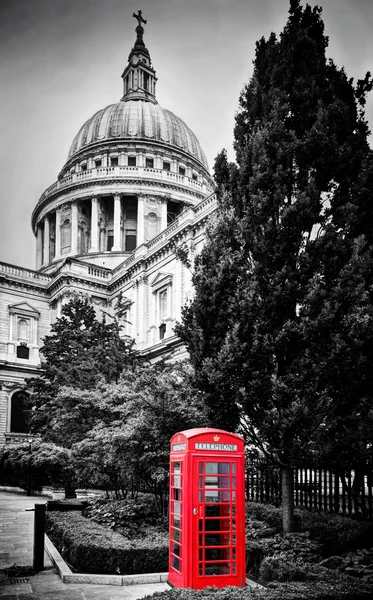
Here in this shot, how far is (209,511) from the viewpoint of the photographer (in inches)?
310

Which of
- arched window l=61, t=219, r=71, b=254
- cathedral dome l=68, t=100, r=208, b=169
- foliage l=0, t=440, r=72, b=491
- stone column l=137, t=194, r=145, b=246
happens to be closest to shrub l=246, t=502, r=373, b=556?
foliage l=0, t=440, r=72, b=491

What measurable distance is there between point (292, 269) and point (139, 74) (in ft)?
249

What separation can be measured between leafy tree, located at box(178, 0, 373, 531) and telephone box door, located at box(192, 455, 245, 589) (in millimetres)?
2585

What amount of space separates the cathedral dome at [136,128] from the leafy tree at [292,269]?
5699 centimetres

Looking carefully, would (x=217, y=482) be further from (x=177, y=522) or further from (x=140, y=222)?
(x=140, y=222)

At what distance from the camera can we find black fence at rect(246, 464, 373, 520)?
1130 centimetres

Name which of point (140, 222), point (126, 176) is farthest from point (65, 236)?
point (126, 176)

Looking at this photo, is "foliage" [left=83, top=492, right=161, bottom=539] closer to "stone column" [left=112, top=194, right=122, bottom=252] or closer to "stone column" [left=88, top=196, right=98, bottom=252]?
"stone column" [left=112, top=194, right=122, bottom=252]

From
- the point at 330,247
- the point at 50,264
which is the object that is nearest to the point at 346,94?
the point at 330,247

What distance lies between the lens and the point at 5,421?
4456 centimetres

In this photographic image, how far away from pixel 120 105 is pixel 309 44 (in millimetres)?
63422

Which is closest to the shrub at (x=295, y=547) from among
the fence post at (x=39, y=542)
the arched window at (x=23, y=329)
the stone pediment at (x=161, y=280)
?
the fence post at (x=39, y=542)

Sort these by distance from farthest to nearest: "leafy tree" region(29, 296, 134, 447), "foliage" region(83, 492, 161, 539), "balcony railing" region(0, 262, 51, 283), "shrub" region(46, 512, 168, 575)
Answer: "balcony railing" region(0, 262, 51, 283), "leafy tree" region(29, 296, 134, 447), "foliage" region(83, 492, 161, 539), "shrub" region(46, 512, 168, 575)

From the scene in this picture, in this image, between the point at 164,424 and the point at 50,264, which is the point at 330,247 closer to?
the point at 164,424
